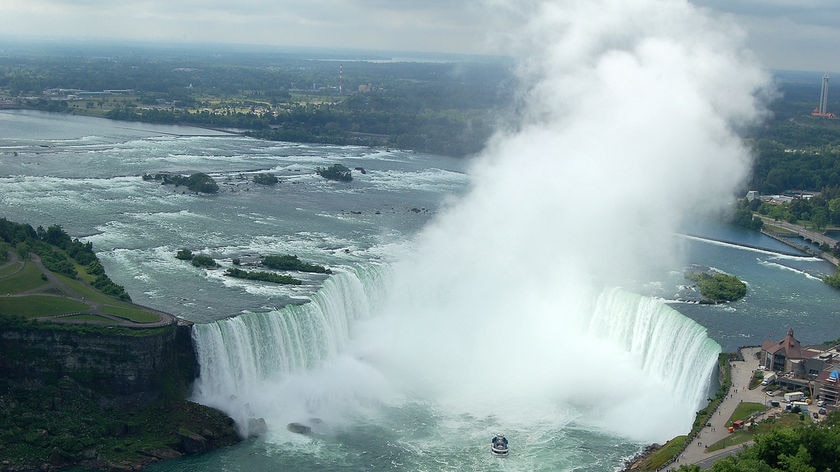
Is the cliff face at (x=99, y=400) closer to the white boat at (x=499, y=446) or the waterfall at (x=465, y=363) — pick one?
the waterfall at (x=465, y=363)

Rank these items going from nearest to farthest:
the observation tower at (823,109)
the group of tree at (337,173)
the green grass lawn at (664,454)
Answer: the green grass lawn at (664,454)
the group of tree at (337,173)
the observation tower at (823,109)

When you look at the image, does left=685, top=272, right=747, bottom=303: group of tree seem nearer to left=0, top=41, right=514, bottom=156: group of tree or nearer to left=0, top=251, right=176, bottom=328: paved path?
left=0, top=251, right=176, bottom=328: paved path

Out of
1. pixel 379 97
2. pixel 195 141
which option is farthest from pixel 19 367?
pixel 379 97

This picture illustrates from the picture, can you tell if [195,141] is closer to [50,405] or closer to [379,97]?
[379,97]

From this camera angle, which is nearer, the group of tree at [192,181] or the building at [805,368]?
the building at [805,368]

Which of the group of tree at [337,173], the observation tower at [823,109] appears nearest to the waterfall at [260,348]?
the group of tree at [337,173]

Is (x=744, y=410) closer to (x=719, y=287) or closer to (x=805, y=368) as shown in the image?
(x=805, y=368)
